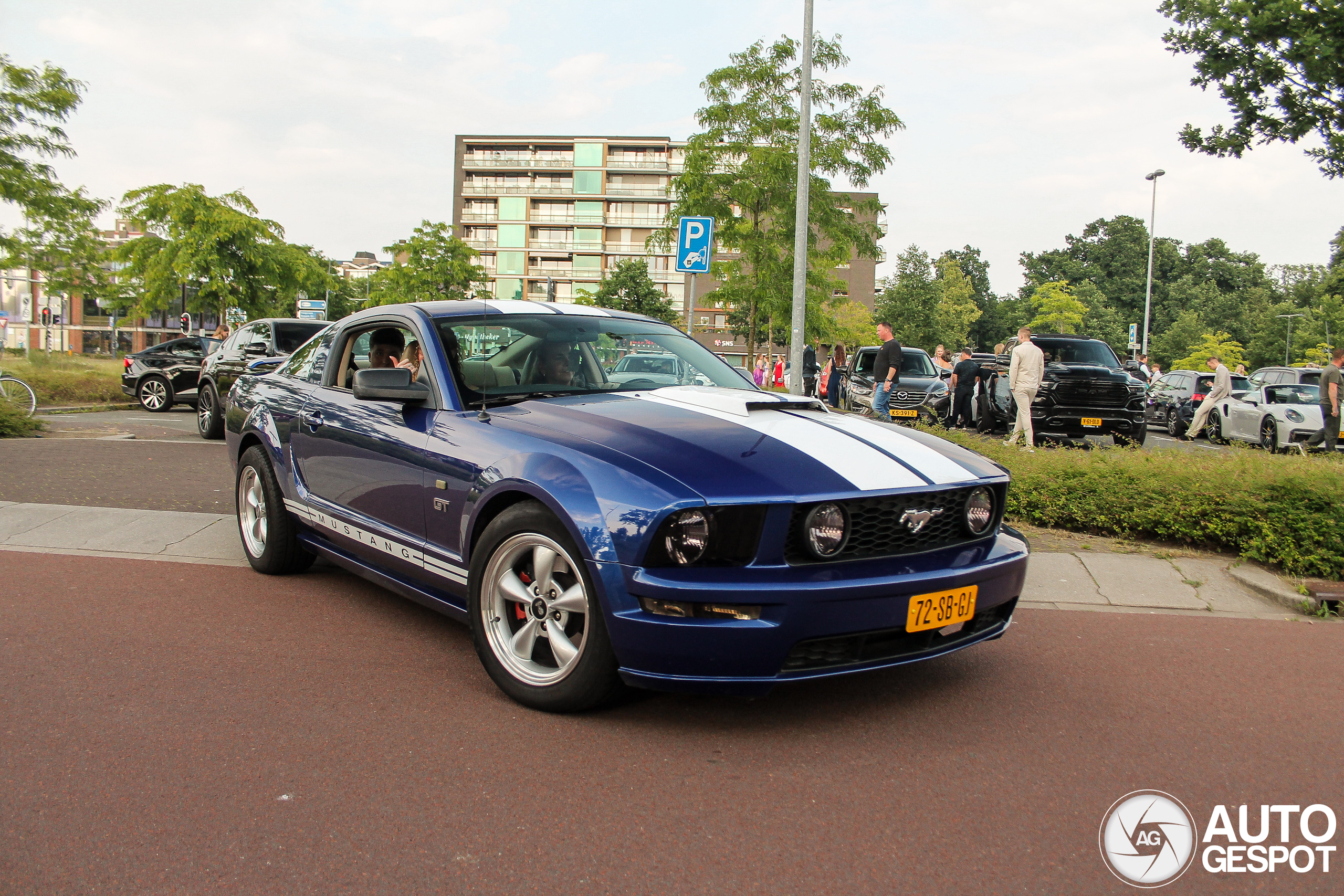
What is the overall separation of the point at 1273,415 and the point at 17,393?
2220cm

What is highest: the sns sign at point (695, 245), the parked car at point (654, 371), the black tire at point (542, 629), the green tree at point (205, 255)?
the green tree at point (205, 255)

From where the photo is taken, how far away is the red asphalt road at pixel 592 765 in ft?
7.98

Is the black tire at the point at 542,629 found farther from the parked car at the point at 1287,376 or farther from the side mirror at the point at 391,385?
the parked car at the point at 1287,376

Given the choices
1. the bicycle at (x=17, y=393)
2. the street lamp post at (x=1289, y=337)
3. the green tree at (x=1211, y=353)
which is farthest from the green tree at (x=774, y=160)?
the street lamp post at (x=1289, y=337)

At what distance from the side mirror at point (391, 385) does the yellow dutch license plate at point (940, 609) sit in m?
2.21

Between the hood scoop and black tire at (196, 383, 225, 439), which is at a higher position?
the hood scoop

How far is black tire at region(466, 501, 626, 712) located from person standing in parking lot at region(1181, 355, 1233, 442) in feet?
69.7

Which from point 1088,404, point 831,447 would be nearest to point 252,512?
point 831,447

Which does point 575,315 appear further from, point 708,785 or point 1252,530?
point 1252,530

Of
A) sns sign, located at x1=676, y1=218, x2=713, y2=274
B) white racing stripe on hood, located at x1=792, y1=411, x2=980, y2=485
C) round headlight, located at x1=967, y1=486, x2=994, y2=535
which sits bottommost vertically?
round headlight, located at x1=967, y1=486, x2=994, y2=535

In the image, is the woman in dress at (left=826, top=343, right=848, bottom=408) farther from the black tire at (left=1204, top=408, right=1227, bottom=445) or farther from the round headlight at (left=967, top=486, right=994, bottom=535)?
the round headlight at (left=967, top=486, right=994, bottom=535)

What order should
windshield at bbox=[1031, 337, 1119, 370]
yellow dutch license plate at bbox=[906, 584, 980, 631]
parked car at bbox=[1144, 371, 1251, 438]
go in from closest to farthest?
yellow dutch license plate at bbox=[906, 584, 980, 631]
windshield at bbox=[1031, 337, 1119, 370]
parked car at bbox=[1144, 371, 1251, 438]

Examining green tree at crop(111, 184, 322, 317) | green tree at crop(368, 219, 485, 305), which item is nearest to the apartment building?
green tree at crop(368, 219, 485, 305)

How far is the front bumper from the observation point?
9.89ft
